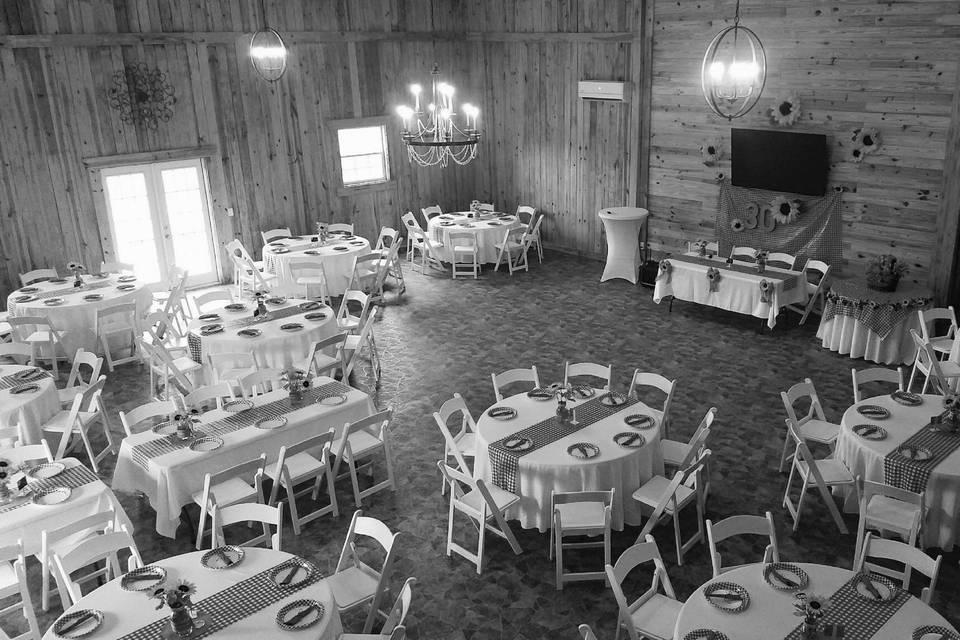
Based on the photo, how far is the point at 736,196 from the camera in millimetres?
12508

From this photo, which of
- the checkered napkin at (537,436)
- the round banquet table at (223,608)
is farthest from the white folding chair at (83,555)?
the checkered napkin at (537,436)

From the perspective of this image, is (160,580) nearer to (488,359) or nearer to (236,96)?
(488,359)

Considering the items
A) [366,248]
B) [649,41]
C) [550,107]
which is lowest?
[366,248]

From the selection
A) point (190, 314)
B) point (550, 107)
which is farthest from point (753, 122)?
point (190, 314)

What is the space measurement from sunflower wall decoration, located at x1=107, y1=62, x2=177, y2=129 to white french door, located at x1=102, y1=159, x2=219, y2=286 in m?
0.78

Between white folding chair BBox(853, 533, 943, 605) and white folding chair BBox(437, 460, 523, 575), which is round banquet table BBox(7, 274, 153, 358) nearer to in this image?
white folding chair BBox(437, 460, 523, 575)

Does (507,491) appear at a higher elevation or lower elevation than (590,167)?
lower

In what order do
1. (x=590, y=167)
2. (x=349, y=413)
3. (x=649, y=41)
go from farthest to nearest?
1. (x=590, y=167)
2. (x=649, y=41)
3. (x=349, y=413)

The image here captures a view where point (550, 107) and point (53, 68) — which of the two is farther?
point (550, 107)

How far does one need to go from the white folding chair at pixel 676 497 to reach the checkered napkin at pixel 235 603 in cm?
262

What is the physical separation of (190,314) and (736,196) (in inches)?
347

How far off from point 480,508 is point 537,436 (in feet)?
2.61

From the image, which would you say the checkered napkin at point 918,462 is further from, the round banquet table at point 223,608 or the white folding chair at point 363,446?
the round banquet table at point 223,608

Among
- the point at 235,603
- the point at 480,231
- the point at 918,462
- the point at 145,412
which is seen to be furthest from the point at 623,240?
the point at 235,603
